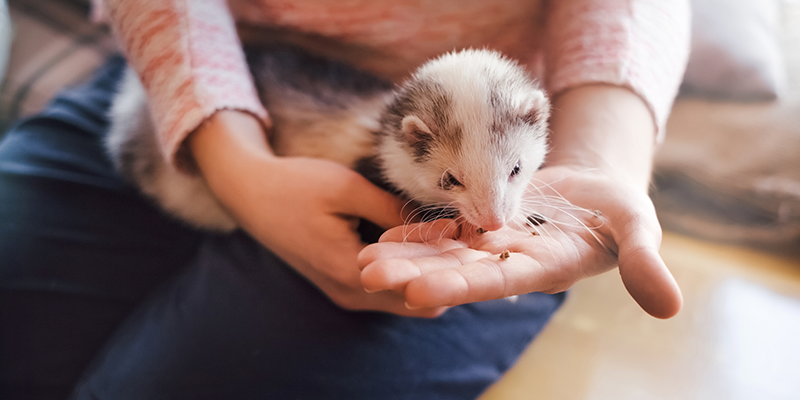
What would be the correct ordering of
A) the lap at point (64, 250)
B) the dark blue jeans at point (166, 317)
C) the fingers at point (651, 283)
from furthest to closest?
the lap at point (64, 250) < the dark blue jeans at point (166, 317) < the fingers at point (651, 283)

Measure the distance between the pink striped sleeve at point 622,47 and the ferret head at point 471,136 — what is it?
16cm

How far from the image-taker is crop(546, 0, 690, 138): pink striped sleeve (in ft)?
2.44

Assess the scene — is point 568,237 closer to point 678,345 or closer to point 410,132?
point 410,132

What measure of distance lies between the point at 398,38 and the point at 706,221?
3.47 feet

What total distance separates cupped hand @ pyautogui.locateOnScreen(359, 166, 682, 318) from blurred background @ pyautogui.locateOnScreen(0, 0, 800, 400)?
11.0 inches

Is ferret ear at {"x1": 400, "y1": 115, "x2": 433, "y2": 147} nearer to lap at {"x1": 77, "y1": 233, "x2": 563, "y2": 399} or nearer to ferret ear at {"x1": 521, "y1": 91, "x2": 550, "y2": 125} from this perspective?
ferret ear at {"x1": 521, "y1": 91, "x2": 550, "y2": 125}

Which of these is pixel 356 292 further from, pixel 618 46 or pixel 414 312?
pixel 618 46

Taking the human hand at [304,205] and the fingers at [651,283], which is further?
the human hand at [304,205]

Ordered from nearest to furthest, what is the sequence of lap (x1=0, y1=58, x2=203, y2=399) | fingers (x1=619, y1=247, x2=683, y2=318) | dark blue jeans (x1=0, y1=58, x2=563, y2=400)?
fingers (x1=619, y1=247, x2=683, y2=318), dark blue jeans (x1=0, y1=58, x2=563, y2=400), lap (x1=0, y1=58, x2=203, y2=399)

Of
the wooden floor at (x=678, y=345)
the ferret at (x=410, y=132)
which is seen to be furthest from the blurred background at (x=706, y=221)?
the ferret at (x=410, y=132)

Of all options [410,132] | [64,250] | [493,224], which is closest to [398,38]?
[410,132]

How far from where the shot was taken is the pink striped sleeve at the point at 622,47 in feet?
2.44

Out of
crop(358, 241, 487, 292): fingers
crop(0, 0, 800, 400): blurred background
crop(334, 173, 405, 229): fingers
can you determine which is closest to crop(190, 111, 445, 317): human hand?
crop(334, 173, 405, 229): fingers

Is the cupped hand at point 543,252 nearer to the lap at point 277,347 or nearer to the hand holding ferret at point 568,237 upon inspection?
the hand holding ferret at point 568,237
